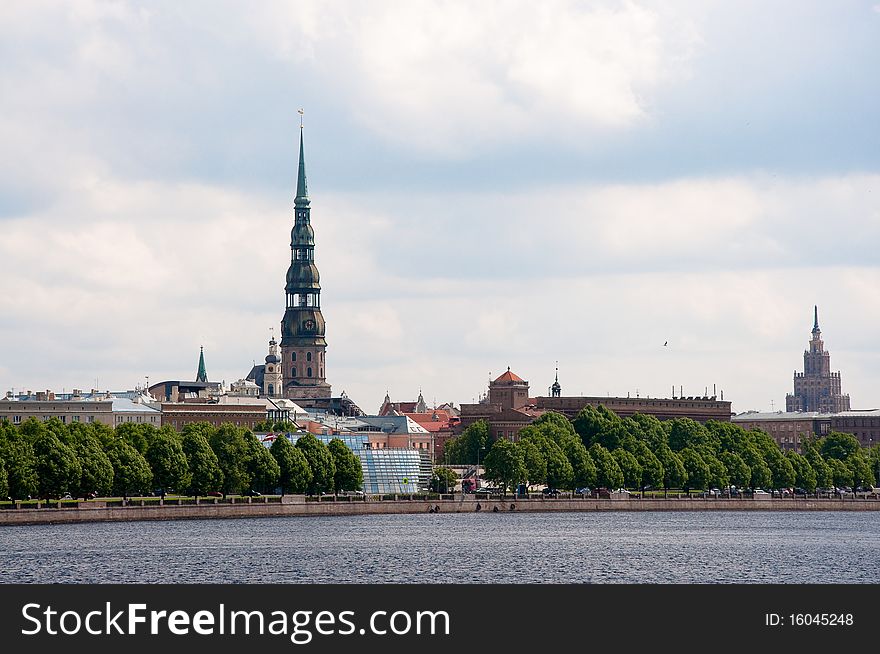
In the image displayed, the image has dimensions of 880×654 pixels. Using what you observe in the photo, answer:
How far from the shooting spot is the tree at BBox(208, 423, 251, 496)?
6594 inches

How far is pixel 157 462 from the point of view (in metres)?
160

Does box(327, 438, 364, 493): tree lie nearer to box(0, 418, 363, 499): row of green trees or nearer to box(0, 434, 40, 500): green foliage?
box(0, 418, 363, 499): row of green trees

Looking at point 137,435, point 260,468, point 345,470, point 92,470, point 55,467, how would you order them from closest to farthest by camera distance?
point 55,467, point 92,470, point 137,435, point 260,468, point 345,470

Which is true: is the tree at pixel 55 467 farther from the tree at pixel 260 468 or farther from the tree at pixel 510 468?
the tree at pixel 510 468

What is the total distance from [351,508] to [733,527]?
32.2 metres

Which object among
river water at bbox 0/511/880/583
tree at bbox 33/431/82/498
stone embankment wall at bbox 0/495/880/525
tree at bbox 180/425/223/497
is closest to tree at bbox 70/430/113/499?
tree at bbox 33/431/82/498

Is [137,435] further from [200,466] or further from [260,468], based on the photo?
[260,468]

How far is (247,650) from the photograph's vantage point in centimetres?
6066

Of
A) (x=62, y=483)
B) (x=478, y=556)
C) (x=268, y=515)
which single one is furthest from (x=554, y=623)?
(x=268, y=515)

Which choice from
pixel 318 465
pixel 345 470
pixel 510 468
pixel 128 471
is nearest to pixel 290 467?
pixel 318 465

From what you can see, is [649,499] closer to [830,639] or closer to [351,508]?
[351,508]

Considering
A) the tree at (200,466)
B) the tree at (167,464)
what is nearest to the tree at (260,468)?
the tree at (200,466)

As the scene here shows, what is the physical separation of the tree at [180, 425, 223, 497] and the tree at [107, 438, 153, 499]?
575 centimetres

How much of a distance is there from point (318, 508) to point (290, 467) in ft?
15.0
